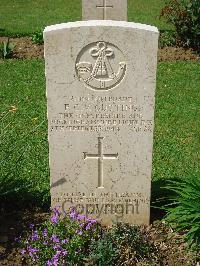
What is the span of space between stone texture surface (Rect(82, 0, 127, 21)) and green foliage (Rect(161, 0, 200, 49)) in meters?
1.42

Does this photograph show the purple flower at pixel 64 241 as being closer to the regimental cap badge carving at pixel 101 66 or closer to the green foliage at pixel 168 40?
the regimental cap badge carving at pixel 101 66

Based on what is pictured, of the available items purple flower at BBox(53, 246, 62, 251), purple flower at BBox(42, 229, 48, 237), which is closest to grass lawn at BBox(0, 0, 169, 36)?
purple flower at BBox(42, 229, 48, 237)

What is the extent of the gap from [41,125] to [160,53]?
4.98 m

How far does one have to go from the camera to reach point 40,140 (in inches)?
252

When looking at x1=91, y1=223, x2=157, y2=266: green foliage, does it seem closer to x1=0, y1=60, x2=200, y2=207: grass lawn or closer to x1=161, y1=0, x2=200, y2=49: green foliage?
x1=0, y1=60, x2=200, y2=207: grass lawn

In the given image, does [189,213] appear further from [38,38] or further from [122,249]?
[38,38]

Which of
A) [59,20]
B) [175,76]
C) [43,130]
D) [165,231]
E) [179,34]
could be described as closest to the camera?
[165,231]

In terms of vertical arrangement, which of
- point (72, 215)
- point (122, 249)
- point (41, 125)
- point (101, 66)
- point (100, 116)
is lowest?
point (122, 249)

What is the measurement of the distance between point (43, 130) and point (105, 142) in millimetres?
2722

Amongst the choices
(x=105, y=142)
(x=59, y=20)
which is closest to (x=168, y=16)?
(x=59, y=20)

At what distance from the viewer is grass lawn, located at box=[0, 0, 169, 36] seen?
44.1 feet

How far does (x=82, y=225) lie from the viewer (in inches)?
160

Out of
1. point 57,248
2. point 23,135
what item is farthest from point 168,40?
point 57,248

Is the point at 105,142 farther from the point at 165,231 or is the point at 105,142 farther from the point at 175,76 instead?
the point at 175,76
